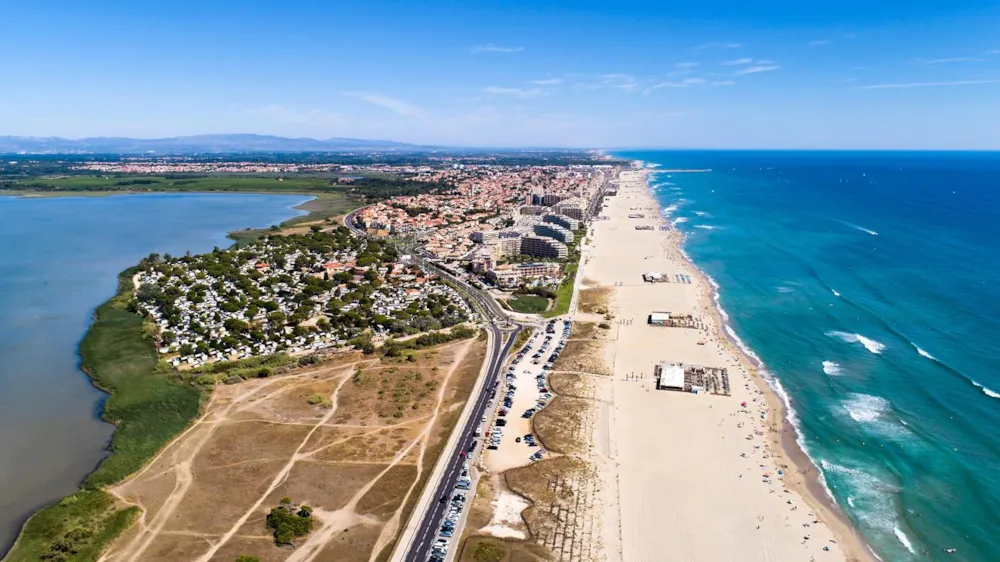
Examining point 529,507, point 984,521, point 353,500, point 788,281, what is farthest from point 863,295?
point 353,500

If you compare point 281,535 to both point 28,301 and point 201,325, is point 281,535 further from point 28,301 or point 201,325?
point 28,301

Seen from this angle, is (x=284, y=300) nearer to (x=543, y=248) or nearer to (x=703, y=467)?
(x=543, y=248)

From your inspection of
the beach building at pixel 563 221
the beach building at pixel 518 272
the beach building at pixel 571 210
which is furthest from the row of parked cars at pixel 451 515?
the beach building at pixel 571 210

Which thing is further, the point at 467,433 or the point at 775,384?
the point at 775,384

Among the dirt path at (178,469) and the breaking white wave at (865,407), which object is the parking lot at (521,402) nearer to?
the dirt path at (178,469)

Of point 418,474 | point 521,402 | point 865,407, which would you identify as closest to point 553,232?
point 521,402

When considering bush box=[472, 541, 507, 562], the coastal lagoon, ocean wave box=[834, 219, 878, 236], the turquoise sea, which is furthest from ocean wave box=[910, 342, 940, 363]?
the coastal lagoon

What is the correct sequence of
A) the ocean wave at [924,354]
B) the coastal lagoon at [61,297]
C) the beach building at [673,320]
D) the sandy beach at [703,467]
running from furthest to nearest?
the beach building at [673,320] → the ocean wave at [924,354] → the coastal lagoon at [61,297] → the sandy beach at [703,467]
